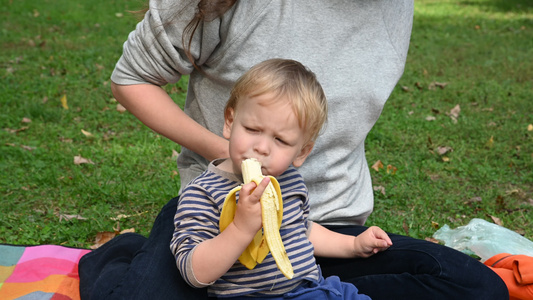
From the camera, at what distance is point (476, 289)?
1987mm

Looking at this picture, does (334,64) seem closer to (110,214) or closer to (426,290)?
(426,290)

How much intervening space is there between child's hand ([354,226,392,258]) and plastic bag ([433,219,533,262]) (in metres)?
1.06

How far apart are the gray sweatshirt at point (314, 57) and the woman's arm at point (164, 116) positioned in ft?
0.14

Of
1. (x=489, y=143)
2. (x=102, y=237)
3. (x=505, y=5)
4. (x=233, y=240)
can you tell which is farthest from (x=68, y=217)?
(x=505, y=5)

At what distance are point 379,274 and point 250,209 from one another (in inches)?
28.8

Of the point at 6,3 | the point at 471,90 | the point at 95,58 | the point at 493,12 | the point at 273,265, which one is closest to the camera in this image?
the point at 273,265

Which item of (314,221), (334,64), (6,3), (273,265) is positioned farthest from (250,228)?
(6,3)

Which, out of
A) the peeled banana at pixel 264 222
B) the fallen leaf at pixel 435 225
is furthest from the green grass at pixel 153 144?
the peeled banana at pixel 264 222

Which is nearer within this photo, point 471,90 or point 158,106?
point 158,106

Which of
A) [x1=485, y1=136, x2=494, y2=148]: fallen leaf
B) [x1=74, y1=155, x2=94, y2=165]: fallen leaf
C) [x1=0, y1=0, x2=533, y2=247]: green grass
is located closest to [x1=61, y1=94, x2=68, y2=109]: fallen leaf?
[x1=0, y1=0, x2=533, y2=247]: green grass

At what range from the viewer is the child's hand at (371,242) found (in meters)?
2.09

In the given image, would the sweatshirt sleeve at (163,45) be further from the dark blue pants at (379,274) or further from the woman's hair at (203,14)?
the dark blue pants at (379,274)

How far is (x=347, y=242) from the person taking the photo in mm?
2170

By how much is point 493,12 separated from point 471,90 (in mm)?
6642
